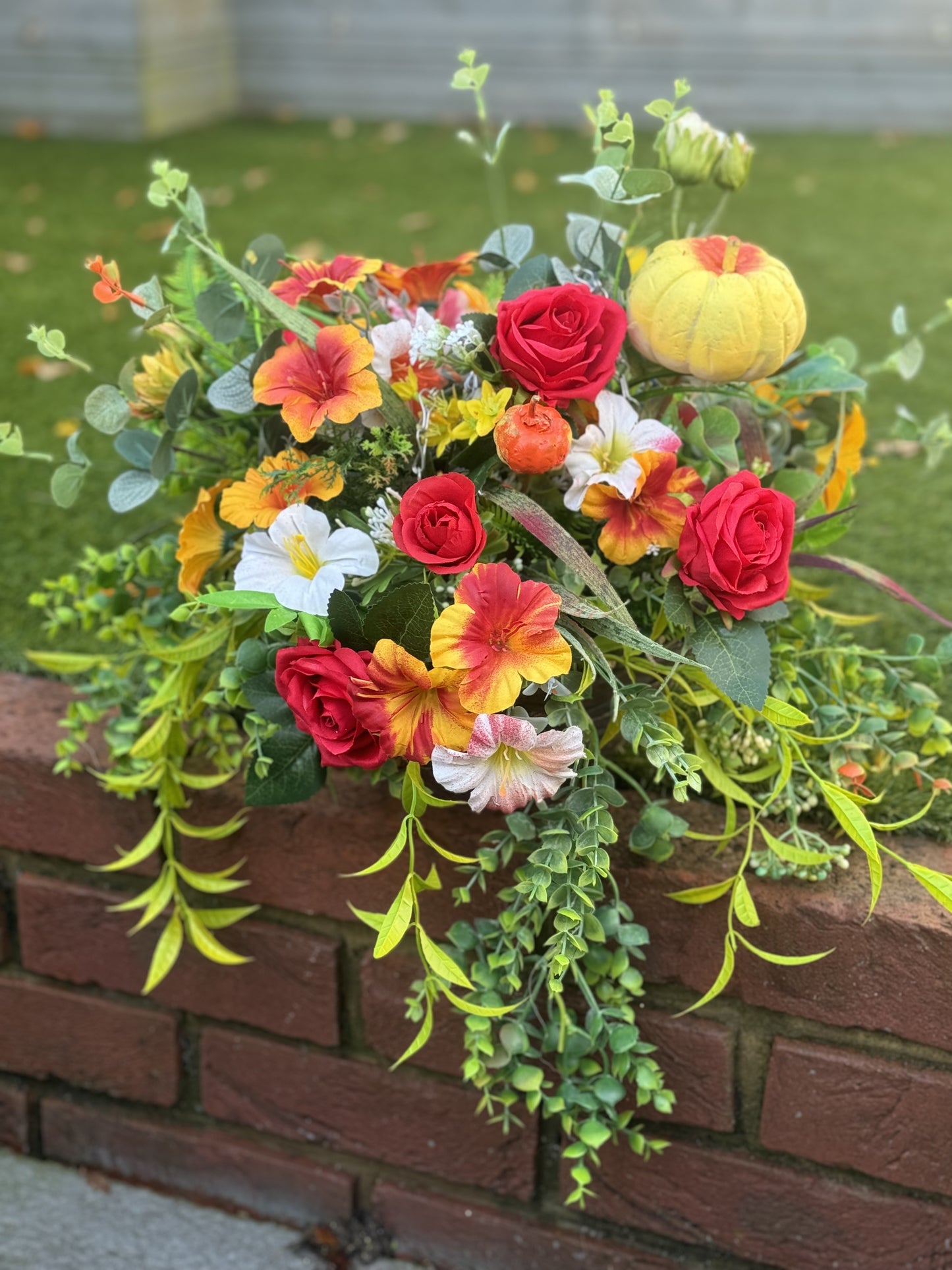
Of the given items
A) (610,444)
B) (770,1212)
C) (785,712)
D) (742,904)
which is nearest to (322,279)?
(610,444)

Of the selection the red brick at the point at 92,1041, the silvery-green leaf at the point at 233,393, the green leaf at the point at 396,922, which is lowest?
the red brick at the point at 92,1041

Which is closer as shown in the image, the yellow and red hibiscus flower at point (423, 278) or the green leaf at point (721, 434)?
the green leaf at point (721, 434)

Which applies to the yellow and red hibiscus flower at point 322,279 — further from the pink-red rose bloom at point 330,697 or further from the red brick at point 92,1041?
the red brick at point 92,1041

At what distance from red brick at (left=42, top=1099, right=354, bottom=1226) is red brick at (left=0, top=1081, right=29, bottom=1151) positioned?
26 millimetres

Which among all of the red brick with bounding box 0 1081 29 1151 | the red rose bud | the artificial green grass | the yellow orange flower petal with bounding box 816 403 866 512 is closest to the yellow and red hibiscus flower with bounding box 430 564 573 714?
the red rose bud

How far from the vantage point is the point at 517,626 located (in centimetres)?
85

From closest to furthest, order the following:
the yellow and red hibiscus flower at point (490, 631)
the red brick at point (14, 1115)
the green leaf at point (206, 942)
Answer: the yellow and red hibiscus flower at point (490, 631) < the green leaf at point (206, 942) < the red brick at point (14, 1115)

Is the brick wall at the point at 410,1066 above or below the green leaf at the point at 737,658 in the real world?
below

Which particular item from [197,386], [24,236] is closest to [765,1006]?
[197,386]

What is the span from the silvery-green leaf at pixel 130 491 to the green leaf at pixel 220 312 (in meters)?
0.14

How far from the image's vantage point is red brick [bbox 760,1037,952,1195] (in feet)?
3.55

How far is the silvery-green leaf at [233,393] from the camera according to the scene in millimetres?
1018

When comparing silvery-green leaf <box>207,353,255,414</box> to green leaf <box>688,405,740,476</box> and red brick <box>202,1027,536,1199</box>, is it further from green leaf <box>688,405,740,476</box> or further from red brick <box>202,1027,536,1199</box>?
red brick <box>202,1027,536,1199</box>

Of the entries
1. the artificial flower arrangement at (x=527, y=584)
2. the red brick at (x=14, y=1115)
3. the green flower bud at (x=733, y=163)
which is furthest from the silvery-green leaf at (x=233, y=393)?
the red brick at (x=14, y=1115)
